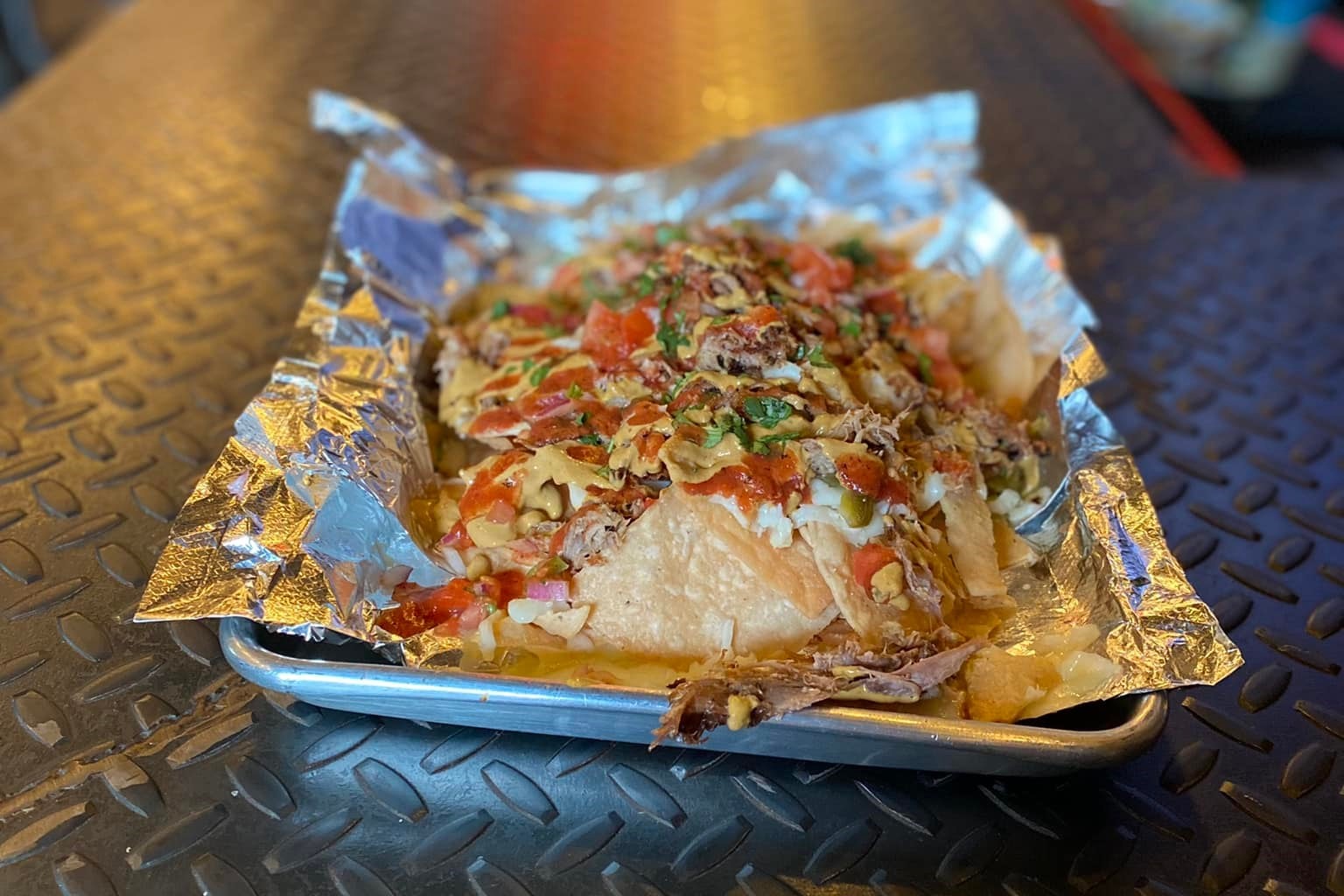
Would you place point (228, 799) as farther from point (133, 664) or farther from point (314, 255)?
point (314, 255)

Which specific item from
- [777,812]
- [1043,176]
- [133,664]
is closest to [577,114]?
[1043,176]

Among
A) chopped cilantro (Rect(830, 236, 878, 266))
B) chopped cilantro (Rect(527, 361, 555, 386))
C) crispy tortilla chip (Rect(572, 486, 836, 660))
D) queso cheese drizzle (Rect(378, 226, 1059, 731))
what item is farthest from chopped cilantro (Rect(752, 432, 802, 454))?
chopped cilantro (Rect(830, 236, 878, 266))

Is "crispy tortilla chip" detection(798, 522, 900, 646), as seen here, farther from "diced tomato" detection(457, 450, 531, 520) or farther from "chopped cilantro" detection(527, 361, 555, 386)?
"chopped cilantro" detection(527, 361, 555, 386)

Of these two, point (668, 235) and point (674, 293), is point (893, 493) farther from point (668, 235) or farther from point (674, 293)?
point (668, 235)

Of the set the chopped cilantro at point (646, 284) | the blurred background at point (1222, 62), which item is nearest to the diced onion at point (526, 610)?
the chopped cilantro at point (646, 284)

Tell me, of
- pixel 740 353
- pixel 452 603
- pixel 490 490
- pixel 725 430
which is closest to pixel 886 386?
pixel 740 353
